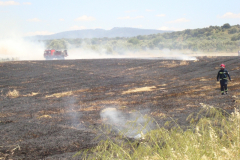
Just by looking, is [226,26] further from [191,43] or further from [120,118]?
[120,118]

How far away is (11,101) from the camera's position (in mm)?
16359

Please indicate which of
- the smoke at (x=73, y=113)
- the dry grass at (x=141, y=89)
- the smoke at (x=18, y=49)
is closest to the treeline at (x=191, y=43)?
the smoke at (x=18, y=49)

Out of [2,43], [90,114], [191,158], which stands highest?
[2,43]

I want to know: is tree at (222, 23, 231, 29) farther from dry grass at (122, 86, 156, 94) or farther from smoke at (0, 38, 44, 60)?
dry grass at (122, 86, 156, 94)

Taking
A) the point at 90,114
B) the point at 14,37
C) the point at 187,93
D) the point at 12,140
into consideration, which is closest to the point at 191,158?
the point at 12,140

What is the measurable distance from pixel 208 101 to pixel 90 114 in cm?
591

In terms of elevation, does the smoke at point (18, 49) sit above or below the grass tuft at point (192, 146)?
above

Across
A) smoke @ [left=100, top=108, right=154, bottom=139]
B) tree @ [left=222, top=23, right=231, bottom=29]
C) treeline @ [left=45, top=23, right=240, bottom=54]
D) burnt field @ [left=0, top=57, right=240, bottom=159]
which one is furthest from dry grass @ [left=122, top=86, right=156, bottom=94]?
tree @ [left=222, top=23, right=231, bottom=29]

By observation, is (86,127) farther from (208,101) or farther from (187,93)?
(187,93)

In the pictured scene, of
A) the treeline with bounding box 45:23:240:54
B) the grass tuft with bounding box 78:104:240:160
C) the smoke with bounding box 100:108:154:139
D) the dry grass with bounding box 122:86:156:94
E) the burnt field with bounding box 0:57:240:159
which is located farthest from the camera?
the treeline with bounding box 45:23:240:54

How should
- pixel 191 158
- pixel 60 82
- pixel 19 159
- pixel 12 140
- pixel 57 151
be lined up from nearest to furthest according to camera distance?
pixel 191 158, pixel 19 159, pixel 57 151, pixel 12 140, pixel 60 82

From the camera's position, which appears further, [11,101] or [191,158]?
[11,101]

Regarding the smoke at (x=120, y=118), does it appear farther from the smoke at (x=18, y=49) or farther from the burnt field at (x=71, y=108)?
the smoke at (x=18, y=49)

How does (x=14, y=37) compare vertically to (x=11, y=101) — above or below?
above
